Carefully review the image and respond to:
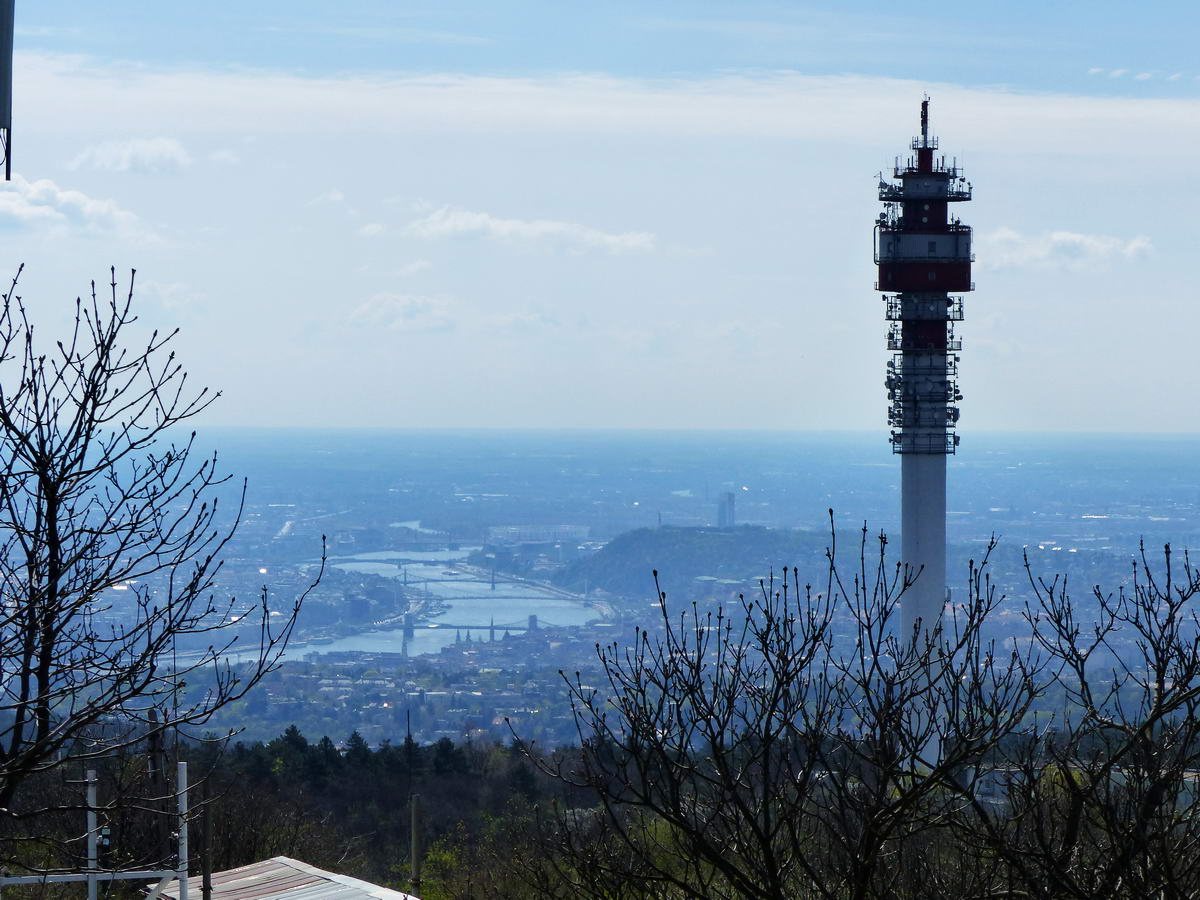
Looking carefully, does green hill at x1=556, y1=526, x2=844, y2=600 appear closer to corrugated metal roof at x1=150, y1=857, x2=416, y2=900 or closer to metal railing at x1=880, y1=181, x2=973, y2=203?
metal railing at x1=880, y1=181, x2=973, y2=203

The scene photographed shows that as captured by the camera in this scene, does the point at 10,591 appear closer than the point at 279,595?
Yes

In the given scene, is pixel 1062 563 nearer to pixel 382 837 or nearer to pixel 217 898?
pixel 382 837

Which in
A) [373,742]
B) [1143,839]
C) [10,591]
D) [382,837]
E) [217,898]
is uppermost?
[10,591]

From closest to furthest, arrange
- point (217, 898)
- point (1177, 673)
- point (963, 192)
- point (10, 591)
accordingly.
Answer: point (10, 591), point (1177, 673), point (217, 898), point (963, 192)

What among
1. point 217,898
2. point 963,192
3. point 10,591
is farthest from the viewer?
point 963,192

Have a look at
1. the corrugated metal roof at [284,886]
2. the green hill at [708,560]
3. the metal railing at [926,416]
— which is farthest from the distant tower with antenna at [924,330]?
the green hill at [708,560]

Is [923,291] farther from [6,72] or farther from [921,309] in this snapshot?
[6,72]

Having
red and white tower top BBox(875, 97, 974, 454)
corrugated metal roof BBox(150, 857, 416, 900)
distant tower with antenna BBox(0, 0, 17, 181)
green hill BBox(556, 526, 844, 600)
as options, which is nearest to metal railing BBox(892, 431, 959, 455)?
red and white tower top BBox(875, 97, 974, 454)

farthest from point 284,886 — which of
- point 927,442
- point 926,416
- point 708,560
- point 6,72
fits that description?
point 708,560

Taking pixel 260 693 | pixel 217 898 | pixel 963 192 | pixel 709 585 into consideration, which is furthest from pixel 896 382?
pixel 709 585
